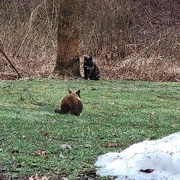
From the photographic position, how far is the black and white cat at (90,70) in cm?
1558

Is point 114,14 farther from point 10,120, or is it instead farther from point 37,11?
point 10,120

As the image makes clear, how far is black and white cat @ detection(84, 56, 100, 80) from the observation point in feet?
51.1

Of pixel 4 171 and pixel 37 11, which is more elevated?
pixel 37 11

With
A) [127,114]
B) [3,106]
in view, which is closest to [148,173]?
[127,114]

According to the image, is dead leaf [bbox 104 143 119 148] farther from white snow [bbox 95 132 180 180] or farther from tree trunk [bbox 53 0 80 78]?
tree trunk [bbox 53 0 80 78]

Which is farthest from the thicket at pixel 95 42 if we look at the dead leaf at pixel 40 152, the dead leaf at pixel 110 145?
the dead leaf at pixel 40 152

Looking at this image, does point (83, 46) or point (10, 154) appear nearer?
point (10, 154)

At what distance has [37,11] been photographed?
1956cm

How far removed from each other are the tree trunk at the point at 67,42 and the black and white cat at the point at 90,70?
0.27 meters

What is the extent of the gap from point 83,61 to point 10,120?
10.1m

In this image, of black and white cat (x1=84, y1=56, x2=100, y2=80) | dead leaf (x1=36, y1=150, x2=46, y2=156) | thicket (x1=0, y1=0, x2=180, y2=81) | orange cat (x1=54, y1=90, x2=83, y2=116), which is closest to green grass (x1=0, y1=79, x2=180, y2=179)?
dead leaf (x1=36, y1=150, x2=46, y2=156)

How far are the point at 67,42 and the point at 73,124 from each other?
355 inches

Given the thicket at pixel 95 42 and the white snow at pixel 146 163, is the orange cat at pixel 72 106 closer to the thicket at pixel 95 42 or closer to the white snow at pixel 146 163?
the white snow at pixel 146 163

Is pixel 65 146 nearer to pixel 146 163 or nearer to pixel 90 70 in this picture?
pixel 146 163
